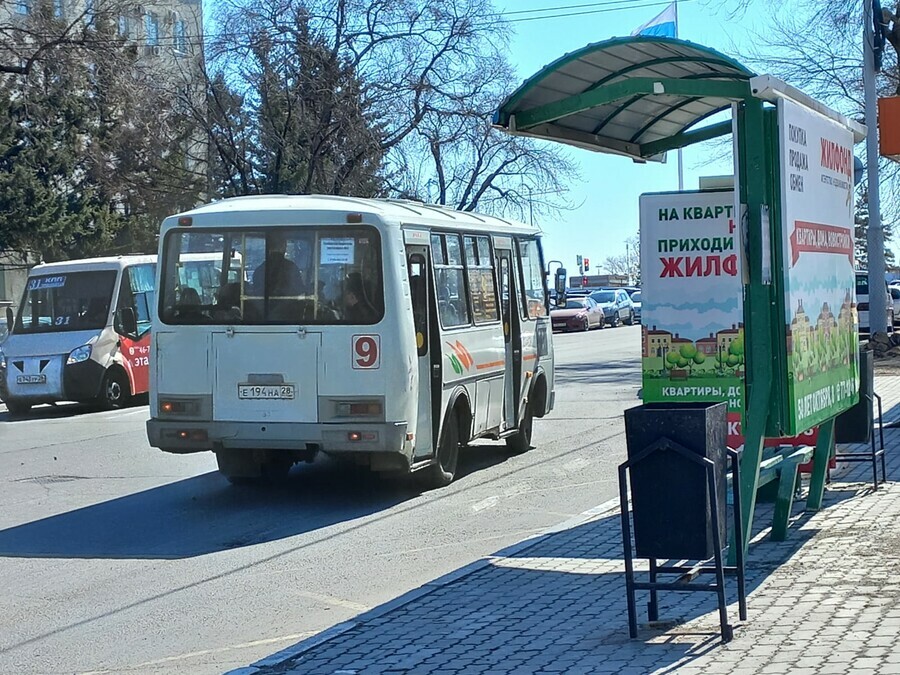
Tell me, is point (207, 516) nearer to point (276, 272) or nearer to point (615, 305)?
point (276, 272)

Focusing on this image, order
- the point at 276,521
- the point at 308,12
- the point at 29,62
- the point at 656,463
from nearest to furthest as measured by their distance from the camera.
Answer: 1. the point at 656,463
2. the point at 276,521
3. the point at 29,62
4. the point at 308,12

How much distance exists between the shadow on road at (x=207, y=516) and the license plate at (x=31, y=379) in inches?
338

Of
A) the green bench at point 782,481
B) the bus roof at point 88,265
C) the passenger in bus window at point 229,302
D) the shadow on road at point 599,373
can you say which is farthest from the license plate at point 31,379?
the green bench at point 782,481

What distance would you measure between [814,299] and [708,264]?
83.9 inches

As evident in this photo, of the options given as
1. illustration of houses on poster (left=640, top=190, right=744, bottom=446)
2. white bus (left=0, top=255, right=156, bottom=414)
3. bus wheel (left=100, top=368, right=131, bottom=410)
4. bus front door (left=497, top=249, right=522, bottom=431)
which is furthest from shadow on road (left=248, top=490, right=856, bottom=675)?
bus wheel (left=100, top=368, right=131, bottom=410)

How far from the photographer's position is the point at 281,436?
1125 cm

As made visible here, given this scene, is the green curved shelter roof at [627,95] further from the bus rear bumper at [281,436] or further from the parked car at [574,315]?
the parked car at [574,315]

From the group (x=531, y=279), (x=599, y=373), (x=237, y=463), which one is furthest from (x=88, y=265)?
(x=237, y=463)

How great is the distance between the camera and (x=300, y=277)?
11.4m

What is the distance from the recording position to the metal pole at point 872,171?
26141 millimetres

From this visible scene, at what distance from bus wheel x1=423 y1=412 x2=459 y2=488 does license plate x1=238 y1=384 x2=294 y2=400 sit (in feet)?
5.48

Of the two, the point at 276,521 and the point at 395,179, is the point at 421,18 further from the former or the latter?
the point at 276,521

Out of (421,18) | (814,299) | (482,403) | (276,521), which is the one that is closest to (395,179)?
(421,18)

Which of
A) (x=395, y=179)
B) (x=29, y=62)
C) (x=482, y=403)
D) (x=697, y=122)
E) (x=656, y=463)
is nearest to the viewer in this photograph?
(x=656, y=463)
